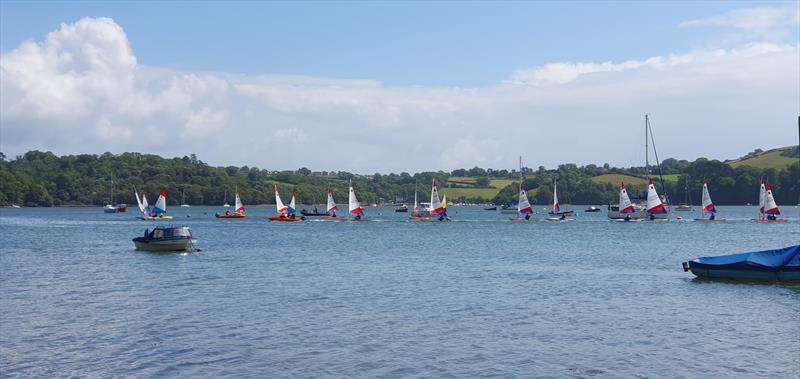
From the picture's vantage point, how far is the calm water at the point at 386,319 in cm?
2661

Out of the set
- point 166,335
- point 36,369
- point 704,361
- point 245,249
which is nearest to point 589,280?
point 704,361

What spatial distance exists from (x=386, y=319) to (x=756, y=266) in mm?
26060

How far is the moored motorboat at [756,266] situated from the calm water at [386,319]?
1.03 meters

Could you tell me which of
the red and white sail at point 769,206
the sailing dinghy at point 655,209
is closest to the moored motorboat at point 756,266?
the sailing dinghy at point 655,209

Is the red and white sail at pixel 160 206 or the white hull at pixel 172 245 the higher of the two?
the red and white sail at pixel 160 206

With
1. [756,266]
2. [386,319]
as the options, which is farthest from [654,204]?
[386,319]

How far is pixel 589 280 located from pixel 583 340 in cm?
2209

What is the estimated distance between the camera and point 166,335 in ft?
104

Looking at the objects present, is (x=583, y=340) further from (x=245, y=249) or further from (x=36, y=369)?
(x=245, y=249)

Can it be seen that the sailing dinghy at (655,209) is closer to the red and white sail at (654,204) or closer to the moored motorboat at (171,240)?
the red and white sail at (654,204)

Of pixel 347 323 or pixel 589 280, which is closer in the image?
pixel 347 323

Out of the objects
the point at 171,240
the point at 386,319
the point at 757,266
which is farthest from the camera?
the point at 171,240

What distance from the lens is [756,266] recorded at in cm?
4959

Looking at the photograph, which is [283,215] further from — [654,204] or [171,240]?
[171,240]
